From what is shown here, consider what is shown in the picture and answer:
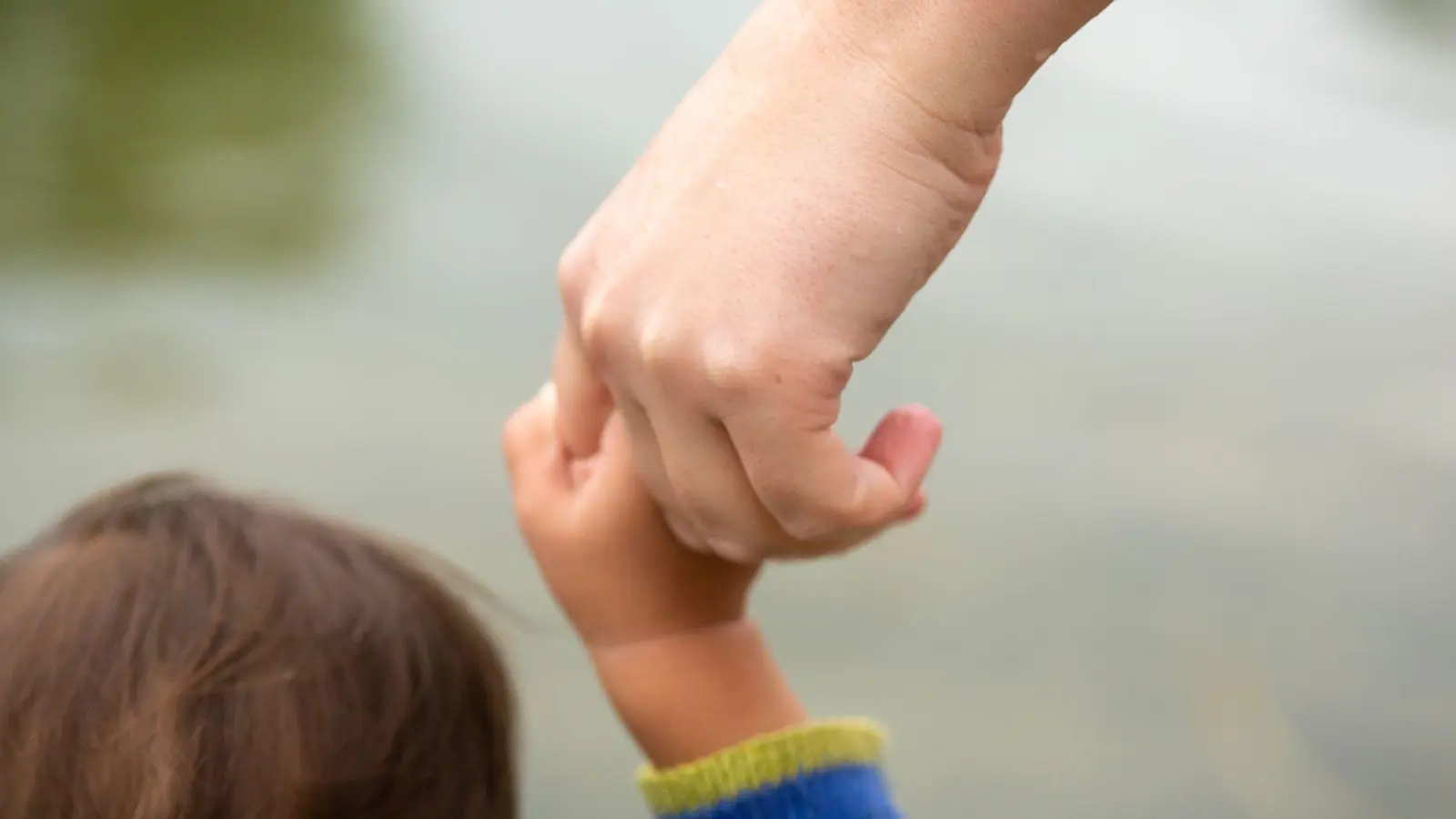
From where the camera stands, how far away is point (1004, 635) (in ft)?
2.12

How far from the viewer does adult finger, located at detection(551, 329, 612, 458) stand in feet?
0.77

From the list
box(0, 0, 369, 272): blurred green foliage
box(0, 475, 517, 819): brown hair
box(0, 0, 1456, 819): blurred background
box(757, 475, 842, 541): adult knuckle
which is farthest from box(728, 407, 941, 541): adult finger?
box(0, 0, 369, 272): blurred green foliage

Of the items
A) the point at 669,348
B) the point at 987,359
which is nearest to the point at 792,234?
the point at 669,348

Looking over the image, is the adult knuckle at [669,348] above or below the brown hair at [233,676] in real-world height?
above

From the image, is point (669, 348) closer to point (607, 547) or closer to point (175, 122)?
point (607, 547)

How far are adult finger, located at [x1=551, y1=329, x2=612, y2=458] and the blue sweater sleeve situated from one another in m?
0.07

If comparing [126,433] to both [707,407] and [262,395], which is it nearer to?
[262,395]

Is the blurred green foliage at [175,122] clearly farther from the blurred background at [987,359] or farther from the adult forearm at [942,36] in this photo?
the adult forearm at [942,36]

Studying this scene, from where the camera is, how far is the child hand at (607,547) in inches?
10.2

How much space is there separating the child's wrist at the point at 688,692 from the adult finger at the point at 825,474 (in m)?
0.08

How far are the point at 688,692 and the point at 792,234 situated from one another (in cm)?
13

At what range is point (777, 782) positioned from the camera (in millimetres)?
273

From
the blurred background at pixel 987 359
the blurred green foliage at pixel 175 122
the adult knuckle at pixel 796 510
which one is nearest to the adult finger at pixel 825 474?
the adult knuckle at pixel 796 510

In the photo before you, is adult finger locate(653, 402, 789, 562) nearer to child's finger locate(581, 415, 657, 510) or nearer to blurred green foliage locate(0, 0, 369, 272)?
child's finger locate(581, 415, 657, 510)
